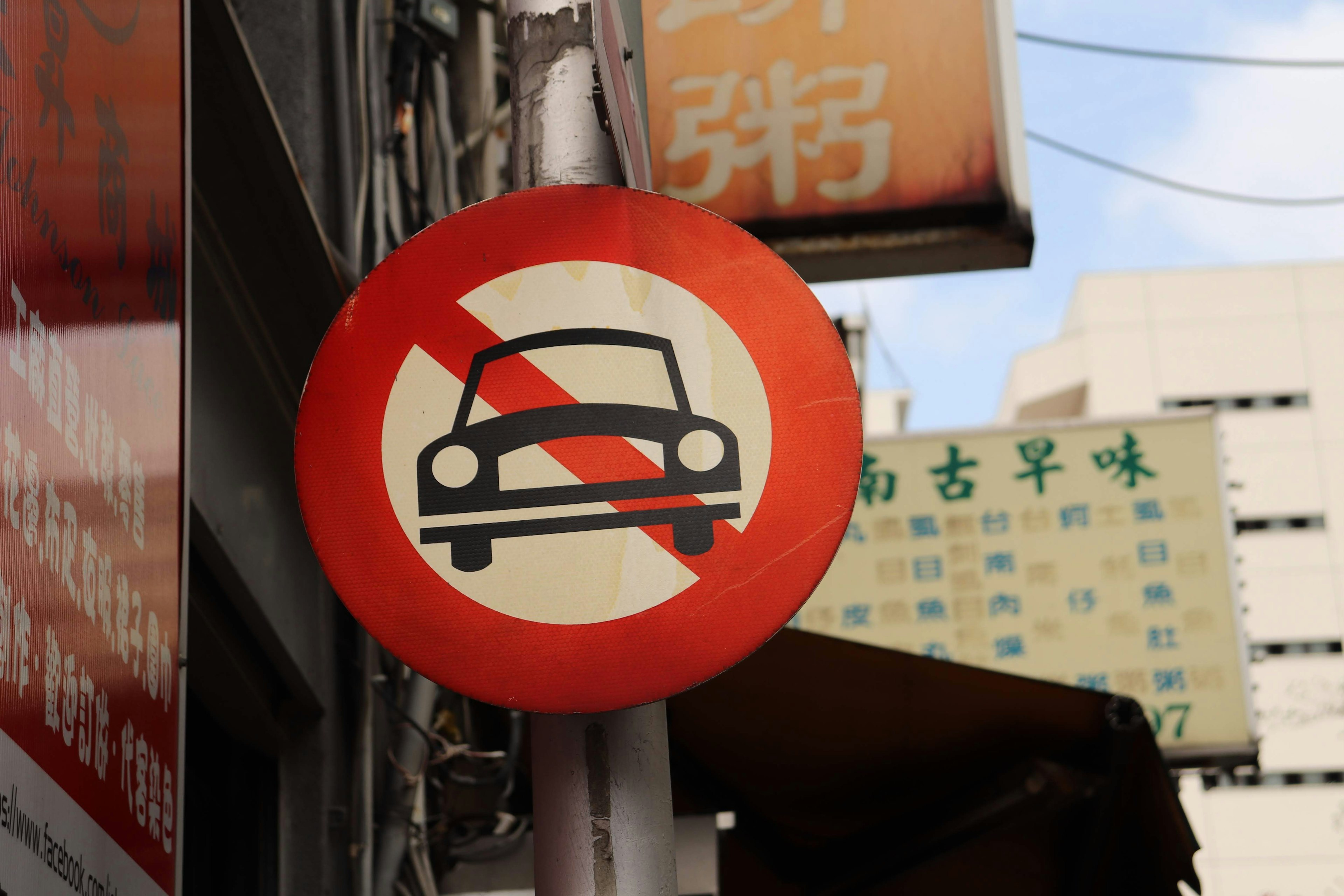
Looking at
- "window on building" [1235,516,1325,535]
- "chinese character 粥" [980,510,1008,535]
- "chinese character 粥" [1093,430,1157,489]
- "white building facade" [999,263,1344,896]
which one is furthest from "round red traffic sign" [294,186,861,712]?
"window on building" [1235,516,1325,535]

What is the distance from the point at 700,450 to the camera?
2072mm

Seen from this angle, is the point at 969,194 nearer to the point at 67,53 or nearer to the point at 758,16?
the point at 758,16

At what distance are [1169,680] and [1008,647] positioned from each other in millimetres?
965

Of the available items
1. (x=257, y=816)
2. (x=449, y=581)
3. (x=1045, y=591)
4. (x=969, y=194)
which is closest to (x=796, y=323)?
(x=449, y=581)

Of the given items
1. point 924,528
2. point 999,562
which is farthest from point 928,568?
point 999,562

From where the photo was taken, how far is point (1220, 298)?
34.8m

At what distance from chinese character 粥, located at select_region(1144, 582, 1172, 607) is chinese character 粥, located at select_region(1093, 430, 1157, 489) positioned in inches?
27.3

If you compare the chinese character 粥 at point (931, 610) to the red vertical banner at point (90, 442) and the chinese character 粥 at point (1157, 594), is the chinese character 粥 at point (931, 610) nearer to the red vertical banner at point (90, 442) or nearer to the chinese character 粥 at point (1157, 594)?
the chinese character 粥 at point (1157, 594)

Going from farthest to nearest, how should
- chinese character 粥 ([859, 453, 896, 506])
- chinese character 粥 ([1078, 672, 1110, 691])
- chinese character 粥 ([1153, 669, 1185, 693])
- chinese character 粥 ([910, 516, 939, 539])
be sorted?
chinese character 粥 ([859, 453, 896, 506]) < chinese character 粥 ([910, 516, 939, 539]) < chinese character 粥 ([1078, 672, 1110, 691]) < chinese character 粥 ([1153, 669, 1185, 693])

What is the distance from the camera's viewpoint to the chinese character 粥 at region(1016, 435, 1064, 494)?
358 inches

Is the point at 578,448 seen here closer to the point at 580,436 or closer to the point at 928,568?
the point at 580,436

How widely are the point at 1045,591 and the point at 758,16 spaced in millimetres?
4625

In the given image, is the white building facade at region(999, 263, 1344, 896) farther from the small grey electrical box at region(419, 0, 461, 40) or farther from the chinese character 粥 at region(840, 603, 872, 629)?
the small grey electrical box at region(419, 0, 461, 40)

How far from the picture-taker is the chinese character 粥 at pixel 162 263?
221 cm
